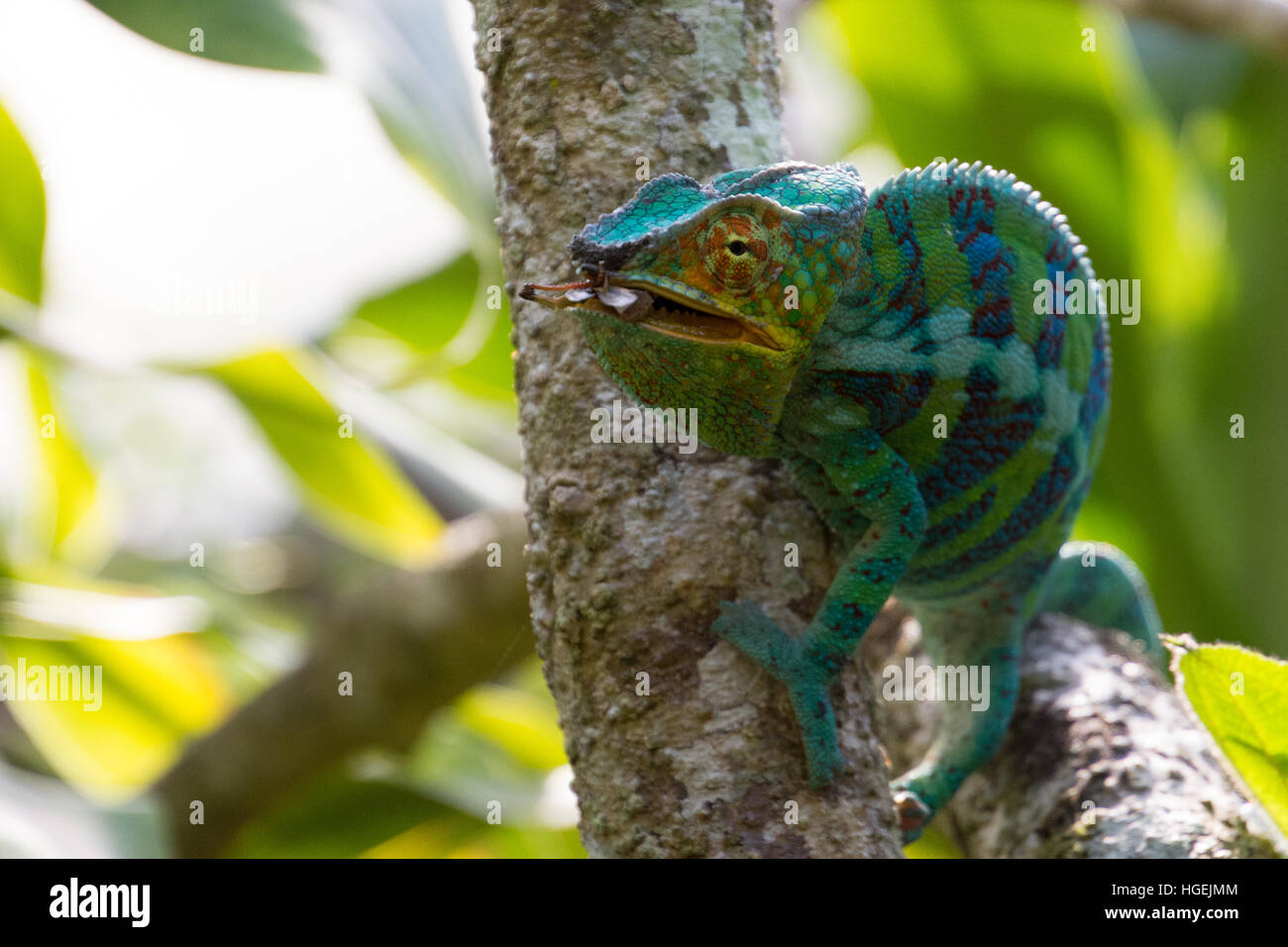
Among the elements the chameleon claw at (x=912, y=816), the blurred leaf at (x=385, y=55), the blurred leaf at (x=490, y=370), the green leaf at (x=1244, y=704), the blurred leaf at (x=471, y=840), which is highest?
the blurred leaf at (x=385, y=55)

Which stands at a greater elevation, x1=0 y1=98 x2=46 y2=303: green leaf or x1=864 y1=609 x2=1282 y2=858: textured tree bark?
x1=0 y1=98 x2=46 y2=303: green leaf

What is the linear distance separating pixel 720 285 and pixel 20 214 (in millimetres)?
1424

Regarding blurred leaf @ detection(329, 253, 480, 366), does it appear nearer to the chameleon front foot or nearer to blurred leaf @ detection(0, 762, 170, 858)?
blurred leaf @ detection(0, 762, 170, 858)

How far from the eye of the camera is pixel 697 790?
1.08 metres

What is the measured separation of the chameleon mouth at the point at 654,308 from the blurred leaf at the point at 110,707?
1.72 meters

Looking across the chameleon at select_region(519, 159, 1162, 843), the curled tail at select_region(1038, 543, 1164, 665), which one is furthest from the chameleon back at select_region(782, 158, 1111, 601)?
the curled tail at select_region(1038, 543, 1164, 665)

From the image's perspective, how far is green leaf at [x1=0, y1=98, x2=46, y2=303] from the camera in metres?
1.91

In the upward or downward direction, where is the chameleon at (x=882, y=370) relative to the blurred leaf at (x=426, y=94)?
downward

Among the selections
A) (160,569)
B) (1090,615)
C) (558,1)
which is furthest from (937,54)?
(160,569)

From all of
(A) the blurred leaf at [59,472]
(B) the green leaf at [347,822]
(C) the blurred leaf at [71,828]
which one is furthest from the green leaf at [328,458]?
(C) the blurred leaf at [71,828]

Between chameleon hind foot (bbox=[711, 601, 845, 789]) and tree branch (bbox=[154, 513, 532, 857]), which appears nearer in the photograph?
chameleon hind foot (bbox=[711, 601, 845, 789])

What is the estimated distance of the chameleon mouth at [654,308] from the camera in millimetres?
999

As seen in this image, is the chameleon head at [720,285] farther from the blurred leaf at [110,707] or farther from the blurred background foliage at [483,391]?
the blurred leaf at [110,707]
